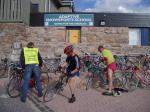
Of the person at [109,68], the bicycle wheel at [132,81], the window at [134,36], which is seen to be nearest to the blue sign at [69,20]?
the window at [134,36]

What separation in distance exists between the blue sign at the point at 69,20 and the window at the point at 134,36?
293 centimetres

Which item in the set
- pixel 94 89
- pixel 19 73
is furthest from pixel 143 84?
pixel 19 73

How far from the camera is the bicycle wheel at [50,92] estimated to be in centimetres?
1181

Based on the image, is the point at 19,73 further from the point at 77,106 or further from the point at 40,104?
the point at 77,106

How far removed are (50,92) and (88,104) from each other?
52.9 inches

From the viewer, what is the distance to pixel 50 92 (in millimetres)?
11984

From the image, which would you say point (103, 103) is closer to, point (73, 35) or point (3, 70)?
point (3, 70)

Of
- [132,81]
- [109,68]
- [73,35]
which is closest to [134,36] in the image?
[73,35]

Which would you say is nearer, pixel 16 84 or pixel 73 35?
pixel 16 84

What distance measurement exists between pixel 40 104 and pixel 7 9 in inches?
601

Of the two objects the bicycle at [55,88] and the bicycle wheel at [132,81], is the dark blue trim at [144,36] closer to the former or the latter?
the bicycle wheel at [132,81]

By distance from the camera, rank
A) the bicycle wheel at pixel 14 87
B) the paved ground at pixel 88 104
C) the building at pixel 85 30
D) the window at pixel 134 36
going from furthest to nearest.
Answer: the window at pixel 134 36, the building at pixel 85 30, the bicycle wheel at pixel 14 87, the paved ground at pixel 88 104

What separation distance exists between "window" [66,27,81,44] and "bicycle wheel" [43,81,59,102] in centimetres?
1501

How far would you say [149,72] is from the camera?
1516 cm
